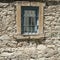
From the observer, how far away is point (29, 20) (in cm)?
669

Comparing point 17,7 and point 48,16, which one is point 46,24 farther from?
Result: point 17,7

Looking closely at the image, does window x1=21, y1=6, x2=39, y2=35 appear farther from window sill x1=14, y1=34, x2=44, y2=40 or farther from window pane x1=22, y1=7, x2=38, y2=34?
window sill x1=14, y1=34, x2=44, y2=40

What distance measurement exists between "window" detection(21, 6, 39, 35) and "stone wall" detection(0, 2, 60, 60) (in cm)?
30

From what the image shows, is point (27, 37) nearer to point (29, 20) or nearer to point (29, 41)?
point (29, 41)

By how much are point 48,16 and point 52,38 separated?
2.42 ft

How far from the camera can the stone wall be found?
21.5 feet

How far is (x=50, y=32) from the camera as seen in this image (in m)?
6.66

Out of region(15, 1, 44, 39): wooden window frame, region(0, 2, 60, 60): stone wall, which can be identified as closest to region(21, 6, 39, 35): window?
region(15, 1, 44, 39): wooden window frame

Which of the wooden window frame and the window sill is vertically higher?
the wooden window frame

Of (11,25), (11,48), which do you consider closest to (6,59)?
(11,48)

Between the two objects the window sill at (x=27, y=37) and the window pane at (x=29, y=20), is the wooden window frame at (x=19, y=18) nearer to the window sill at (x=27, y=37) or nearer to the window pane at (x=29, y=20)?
the window sill at (x=27, y=37)

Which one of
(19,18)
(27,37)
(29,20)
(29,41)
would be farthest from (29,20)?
(29,41)

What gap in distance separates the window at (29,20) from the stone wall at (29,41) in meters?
0.30

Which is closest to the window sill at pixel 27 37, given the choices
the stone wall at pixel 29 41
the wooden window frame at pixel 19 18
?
the wooden window frame at pixel 19 18
